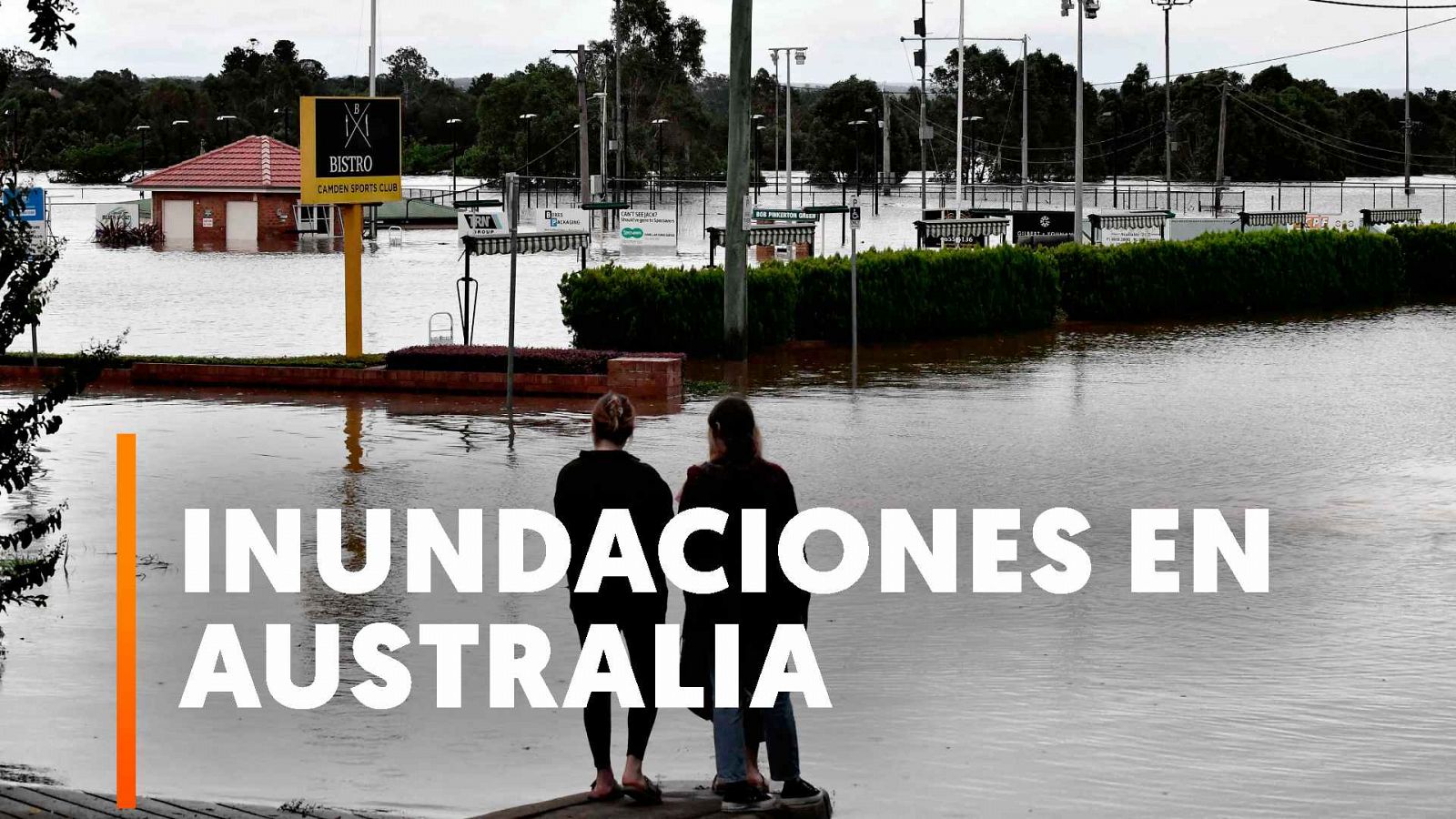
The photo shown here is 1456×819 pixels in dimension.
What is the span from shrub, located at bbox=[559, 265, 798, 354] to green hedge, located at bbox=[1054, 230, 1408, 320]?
9.12m

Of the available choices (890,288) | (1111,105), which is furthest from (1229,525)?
(1111,105)

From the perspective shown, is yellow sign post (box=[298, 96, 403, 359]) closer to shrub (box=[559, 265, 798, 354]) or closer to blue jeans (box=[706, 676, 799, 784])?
shrub (box=[559, 265, 798, 354])

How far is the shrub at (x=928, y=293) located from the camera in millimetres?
26688

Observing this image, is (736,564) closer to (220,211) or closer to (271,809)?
(271,809)

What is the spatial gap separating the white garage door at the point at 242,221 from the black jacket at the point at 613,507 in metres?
56.1

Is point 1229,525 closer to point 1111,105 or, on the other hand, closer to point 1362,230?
point 1362,230

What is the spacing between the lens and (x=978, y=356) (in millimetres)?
25594

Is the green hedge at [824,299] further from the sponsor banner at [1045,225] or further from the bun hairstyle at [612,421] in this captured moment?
the bun hairstyle at [612,421]

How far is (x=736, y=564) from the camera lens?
6.47 metres

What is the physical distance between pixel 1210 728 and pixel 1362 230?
31096 mm

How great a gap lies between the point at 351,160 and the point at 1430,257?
976 inches

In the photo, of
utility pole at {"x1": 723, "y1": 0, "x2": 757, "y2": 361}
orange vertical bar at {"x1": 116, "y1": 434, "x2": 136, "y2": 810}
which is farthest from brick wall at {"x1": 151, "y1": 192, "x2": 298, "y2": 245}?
orange vertical bar at {"x1": 116, "y1": 434, "x2": 136, "y2": 810}

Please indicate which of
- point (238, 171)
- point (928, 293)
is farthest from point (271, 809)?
point (238, 171)

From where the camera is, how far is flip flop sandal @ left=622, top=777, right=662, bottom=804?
21.1 feet
